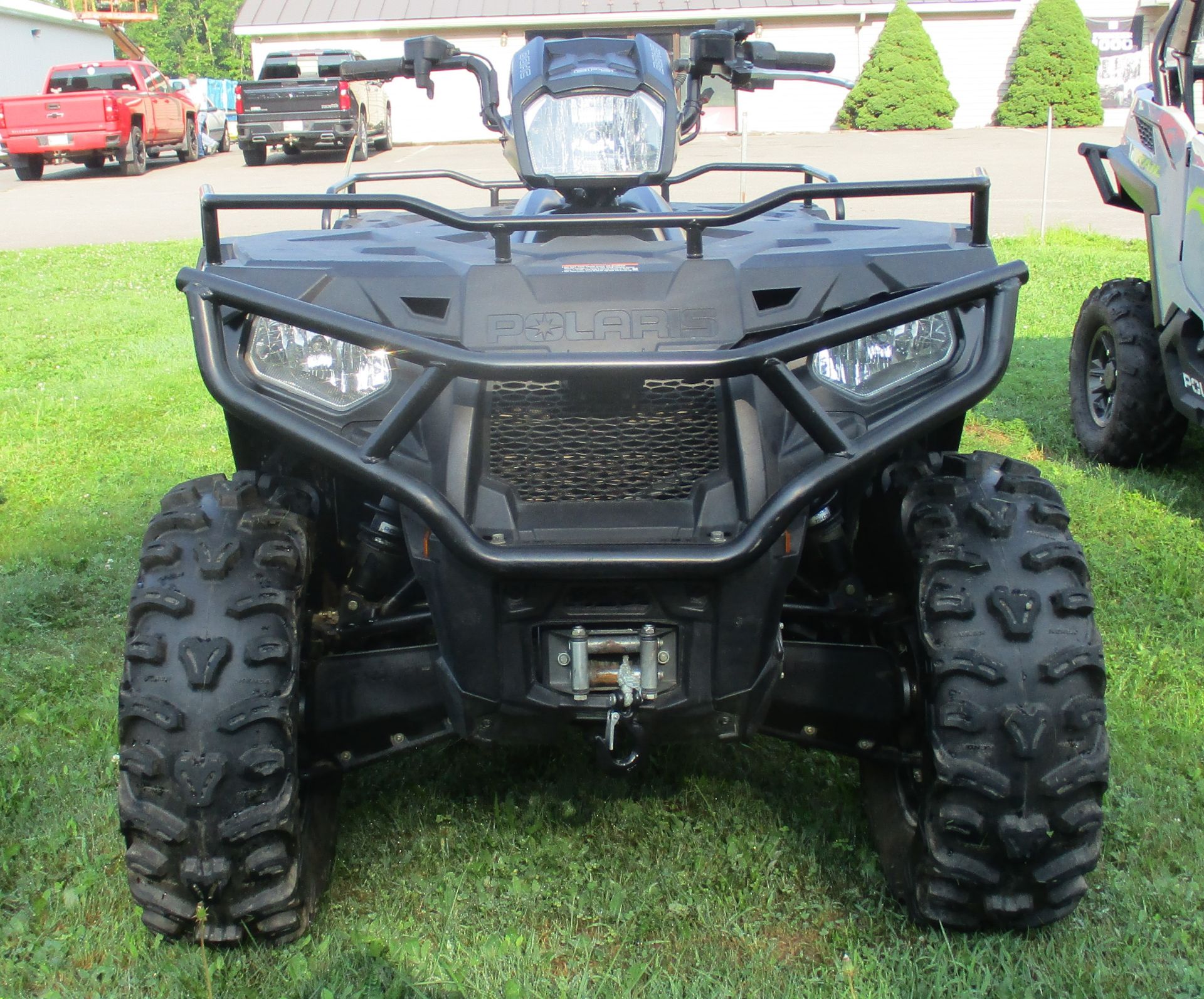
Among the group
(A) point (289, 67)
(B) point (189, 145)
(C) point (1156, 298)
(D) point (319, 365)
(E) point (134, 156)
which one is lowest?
(C) point (1156, 298)

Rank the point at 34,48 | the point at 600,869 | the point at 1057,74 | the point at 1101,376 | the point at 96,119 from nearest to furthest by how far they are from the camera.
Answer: the point at 600,869 < the point at 1101,376 < the point at 96,119 < the point at 1057,74 < the point at 34,48

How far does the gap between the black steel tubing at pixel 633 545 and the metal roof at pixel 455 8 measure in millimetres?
26928

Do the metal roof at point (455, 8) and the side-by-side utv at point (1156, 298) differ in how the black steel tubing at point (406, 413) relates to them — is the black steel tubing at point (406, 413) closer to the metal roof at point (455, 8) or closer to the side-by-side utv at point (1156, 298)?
the side-by-side utv at point (1156, 298)

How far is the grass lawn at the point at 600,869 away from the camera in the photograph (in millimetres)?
2373

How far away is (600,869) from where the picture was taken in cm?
274

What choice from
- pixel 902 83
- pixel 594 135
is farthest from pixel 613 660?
pixel 902 83

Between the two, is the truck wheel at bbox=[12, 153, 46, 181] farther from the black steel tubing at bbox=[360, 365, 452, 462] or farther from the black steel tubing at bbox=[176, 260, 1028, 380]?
the black steel tubing at bbox=[360, 365, 452, 462]

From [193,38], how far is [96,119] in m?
50.1

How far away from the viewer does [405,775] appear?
10.2 feet

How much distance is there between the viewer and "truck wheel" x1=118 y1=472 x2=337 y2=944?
221 centimetres

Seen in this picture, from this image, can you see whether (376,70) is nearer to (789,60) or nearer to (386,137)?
(789,60)

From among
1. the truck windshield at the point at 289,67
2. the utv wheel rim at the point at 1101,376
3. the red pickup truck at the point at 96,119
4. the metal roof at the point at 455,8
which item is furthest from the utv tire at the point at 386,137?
the utv wheel rim at the point at 1101,376

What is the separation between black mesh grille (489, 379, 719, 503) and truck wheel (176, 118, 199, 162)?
82.4 feet

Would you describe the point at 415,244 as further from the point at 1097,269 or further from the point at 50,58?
the point at 50,58
